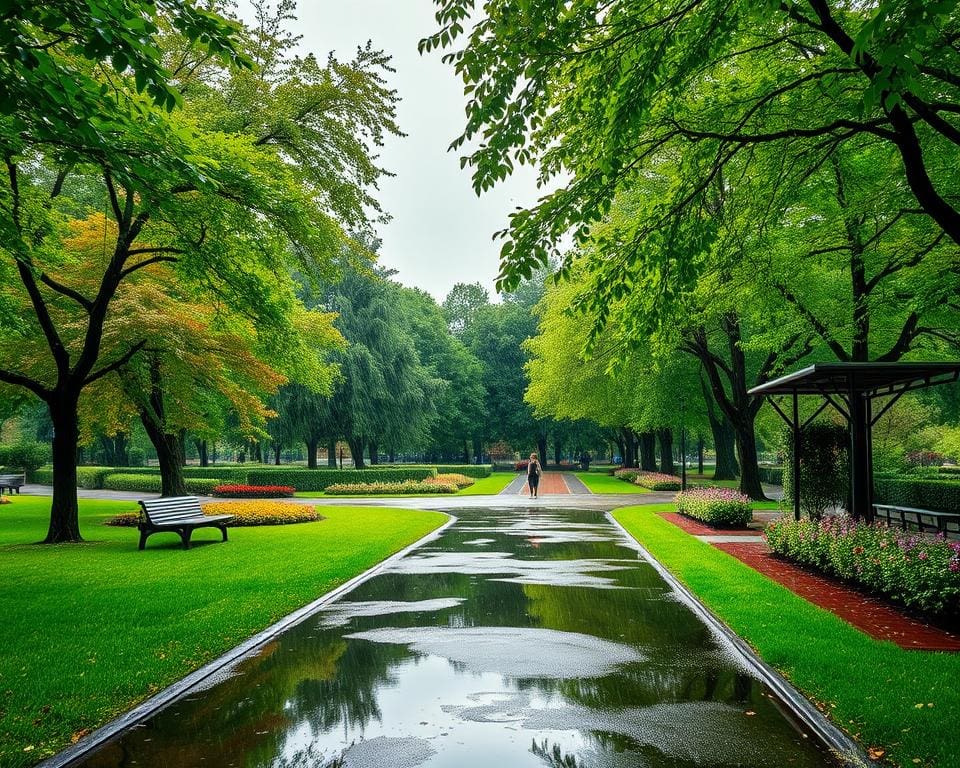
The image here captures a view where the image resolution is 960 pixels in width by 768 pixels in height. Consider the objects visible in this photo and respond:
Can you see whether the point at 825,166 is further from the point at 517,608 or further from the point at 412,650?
the point at 412,650

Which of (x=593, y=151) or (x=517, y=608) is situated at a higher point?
(x=593, y=151)

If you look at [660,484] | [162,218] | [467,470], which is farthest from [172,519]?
[467,470]

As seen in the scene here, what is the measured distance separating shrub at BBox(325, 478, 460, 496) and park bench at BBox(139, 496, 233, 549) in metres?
19.5

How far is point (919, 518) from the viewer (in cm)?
1548

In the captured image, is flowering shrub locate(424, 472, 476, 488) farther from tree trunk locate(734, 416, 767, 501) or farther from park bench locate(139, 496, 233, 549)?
park bench locate(139, 496, 233, 549)

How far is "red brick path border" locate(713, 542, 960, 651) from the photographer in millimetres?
7539

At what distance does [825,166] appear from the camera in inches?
573

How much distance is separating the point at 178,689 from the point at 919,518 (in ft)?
50.5

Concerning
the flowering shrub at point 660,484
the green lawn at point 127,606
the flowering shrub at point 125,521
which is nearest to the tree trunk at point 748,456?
the flowering shrub at point 660,484

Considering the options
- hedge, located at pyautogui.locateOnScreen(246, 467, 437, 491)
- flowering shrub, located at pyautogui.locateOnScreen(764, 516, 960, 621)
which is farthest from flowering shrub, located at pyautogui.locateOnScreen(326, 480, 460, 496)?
flowering shrub, located at pyautogui.locateOnScreen(764, 516, 960, 621)

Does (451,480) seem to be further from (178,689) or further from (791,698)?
(791,698)

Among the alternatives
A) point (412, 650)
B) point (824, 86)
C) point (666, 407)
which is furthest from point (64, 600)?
point (666, 407)

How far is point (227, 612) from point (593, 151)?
6.94 metres

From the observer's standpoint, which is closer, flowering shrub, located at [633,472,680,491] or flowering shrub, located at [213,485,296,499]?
flowering shrub, located at [213,485,296,499]
